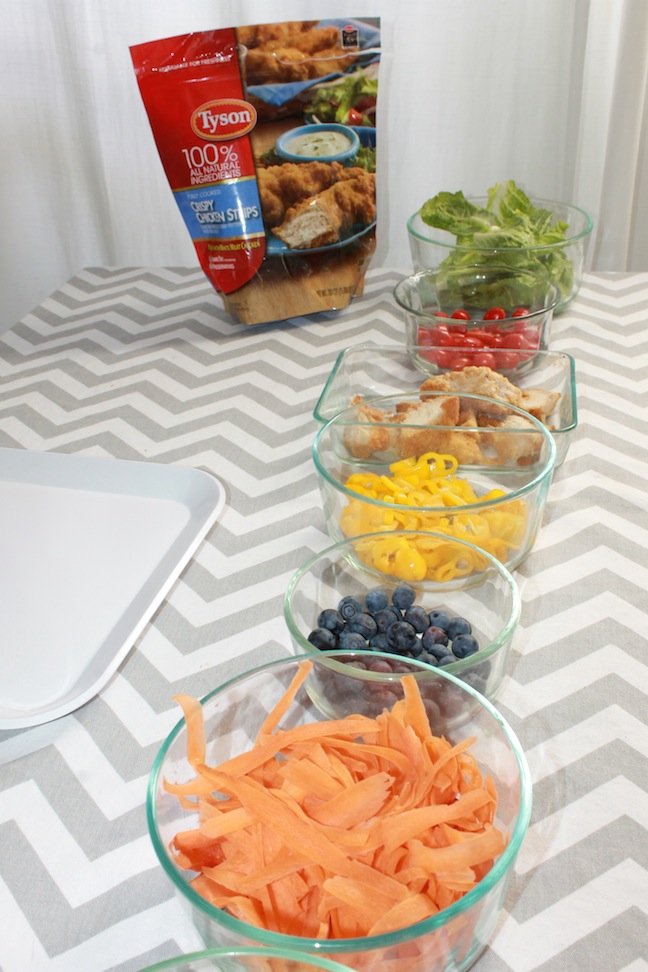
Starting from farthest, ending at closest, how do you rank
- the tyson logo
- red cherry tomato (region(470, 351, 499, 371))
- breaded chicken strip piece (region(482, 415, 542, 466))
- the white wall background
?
the white wall background → the tyson logo → red cherry tomato (region(470, 351, 499, 371)) → breaded chicken strip piece (region(482, 415, 542, 466))

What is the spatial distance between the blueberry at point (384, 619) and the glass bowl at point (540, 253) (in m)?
0.73

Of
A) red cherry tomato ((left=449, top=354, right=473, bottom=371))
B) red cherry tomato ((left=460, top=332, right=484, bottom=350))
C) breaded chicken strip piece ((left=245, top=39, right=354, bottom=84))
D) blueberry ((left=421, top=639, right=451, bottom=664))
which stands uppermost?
breaded chicken strip piece ((left=245, top=39, right=354, bottom=84))

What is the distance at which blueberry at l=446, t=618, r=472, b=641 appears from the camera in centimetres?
67

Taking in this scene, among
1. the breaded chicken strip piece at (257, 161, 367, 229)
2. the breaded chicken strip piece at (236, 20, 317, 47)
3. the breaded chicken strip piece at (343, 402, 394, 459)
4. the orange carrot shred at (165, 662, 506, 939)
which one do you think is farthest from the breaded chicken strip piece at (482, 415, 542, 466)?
the breaded chicken strip piece at (236, 20, 317, 47)

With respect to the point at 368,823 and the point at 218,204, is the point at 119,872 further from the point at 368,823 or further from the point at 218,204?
the point at 218,204

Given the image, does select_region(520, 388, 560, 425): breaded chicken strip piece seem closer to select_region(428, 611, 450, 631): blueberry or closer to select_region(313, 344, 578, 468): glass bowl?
select_region(313, 344, 578, 468): glass bowl

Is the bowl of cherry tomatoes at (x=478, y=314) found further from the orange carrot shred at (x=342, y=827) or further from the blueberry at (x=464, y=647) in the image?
the orange carrot shred at (x=342, y=827)

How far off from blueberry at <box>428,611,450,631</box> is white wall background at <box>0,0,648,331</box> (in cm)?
151

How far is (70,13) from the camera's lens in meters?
1.87

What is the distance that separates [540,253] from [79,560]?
794 mm

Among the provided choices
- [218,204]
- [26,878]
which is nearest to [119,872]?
[26,878]

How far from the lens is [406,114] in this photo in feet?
6.34

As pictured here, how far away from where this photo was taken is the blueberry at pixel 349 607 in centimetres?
68

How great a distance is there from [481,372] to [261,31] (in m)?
0.58
